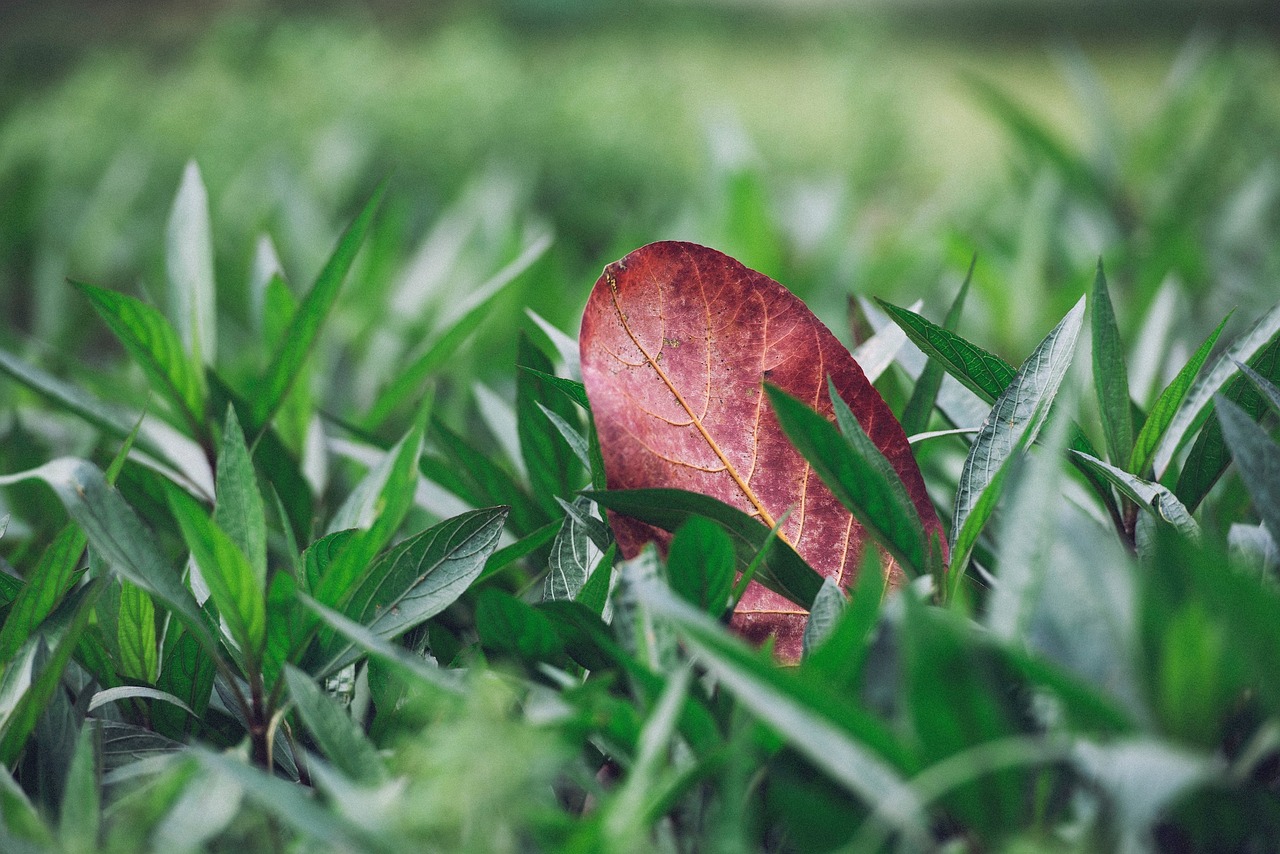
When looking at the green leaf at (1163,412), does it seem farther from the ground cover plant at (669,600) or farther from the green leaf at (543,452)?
the green leaf at (543,452)

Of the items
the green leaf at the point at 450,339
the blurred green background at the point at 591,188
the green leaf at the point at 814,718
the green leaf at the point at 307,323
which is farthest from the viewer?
the blurred green background at the point at 591,188

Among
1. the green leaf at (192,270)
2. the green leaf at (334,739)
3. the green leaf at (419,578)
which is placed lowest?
the green leaf at (334,739)

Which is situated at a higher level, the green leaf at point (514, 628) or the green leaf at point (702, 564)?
the green leaf at point (702, 564)

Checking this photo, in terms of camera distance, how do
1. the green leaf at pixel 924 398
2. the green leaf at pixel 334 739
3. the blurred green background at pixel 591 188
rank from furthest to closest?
1. the blurred green background at pixel 591 188
2. the green leaf at pixel 924 398
3. the green leaf at pixel 334 739

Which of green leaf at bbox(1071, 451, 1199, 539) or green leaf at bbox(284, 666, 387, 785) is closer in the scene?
green leaf at bbox(284, 666, 387, 785)

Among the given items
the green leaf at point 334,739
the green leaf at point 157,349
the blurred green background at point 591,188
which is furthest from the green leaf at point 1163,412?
the green leaf at point 157,349

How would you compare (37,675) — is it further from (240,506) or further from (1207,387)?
(1207,387)

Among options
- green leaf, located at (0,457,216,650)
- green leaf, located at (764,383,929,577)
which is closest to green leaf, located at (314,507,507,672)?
green leaf, located at (0,457,216,650)

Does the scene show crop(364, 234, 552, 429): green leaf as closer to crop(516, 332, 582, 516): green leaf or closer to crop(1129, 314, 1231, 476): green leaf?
crop(516, 332, 582, 516): green leaf

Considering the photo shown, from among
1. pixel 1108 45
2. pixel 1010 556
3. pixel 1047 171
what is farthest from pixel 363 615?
pixel 1108 45
